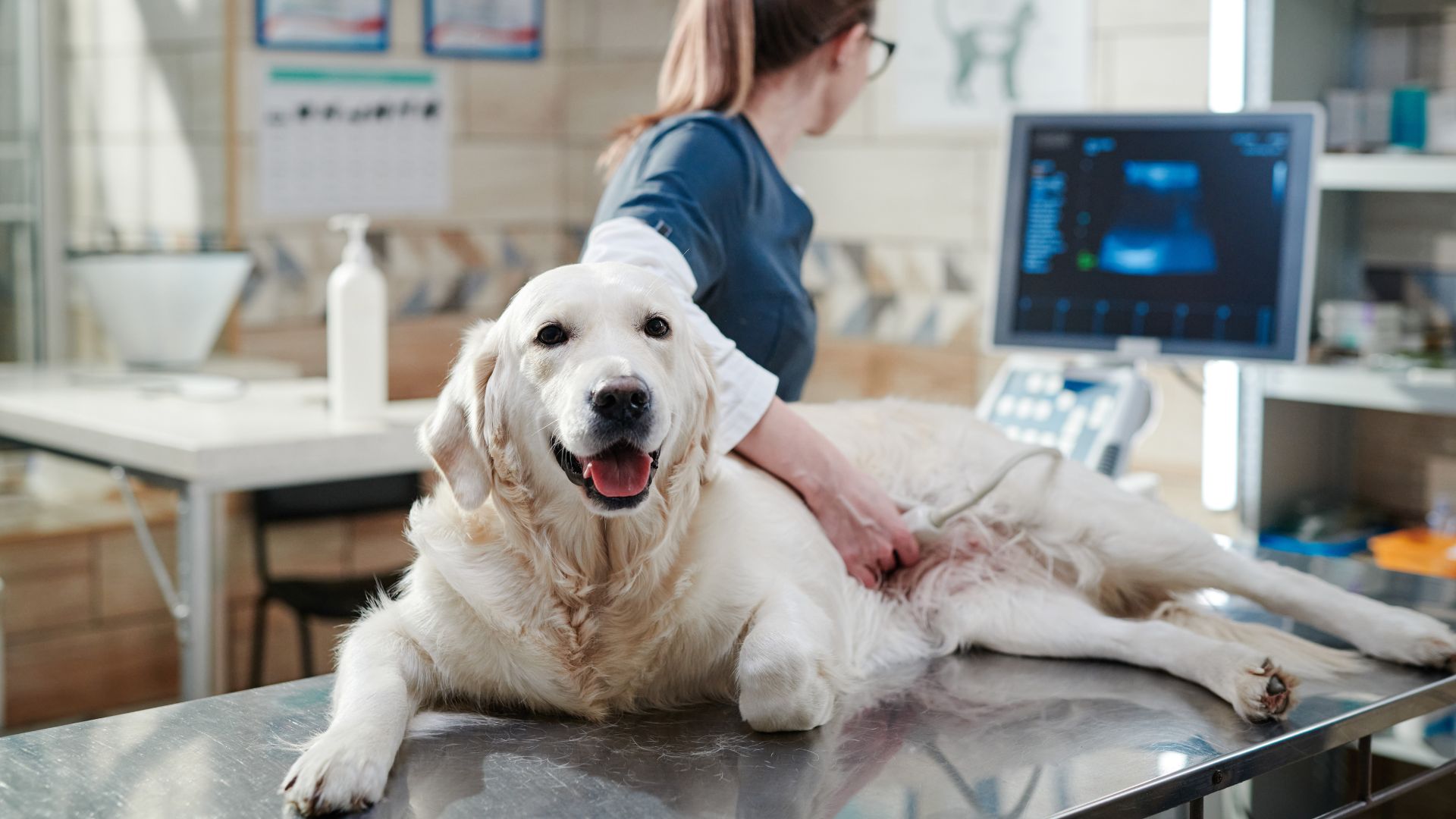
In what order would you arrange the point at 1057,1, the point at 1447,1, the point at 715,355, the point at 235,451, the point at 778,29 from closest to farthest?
the point at 715,355
the point at 778,29
the point at 235,451
the point at 1447,1
the point at 1057,1

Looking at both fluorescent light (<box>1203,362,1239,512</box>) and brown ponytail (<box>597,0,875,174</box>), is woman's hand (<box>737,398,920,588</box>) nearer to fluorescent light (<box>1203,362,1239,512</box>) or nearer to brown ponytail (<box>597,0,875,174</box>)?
brown ponytail (<box>597,0,875,174</box>)

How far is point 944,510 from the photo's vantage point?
162 cm

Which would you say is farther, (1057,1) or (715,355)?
(1057,1)

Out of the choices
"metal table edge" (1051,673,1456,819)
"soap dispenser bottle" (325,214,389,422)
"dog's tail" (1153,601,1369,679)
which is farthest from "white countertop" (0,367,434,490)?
"metal table edge" (1051,673,1456,819)

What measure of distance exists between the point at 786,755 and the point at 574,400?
38 centimetres

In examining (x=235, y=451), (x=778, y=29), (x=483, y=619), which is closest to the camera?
(x=483, y=619)

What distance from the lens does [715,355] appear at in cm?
151

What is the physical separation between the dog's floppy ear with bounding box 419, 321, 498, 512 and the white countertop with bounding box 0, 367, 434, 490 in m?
1.40

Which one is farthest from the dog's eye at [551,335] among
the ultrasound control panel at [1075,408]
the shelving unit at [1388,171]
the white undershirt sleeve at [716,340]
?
the shelving unit at [1388,171]

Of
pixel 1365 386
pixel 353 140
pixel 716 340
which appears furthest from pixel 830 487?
pixel 353 140

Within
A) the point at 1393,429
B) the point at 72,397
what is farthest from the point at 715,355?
the point at 1393,429

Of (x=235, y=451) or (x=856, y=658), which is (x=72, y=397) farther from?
(x=856, y=658)

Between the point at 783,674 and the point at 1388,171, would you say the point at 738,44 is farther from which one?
the point at 1388,171

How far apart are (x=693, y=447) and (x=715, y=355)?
0.69 feet
